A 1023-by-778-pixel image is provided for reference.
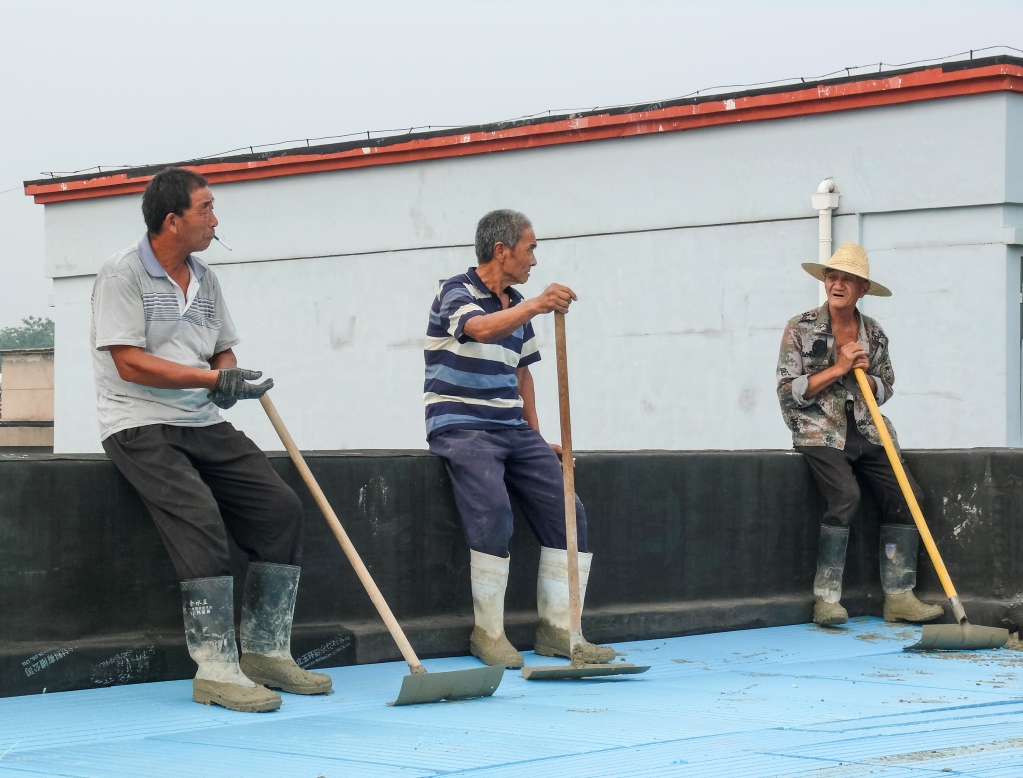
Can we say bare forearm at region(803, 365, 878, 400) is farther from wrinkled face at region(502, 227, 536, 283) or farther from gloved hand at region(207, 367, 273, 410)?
gloved hand at region(207, 367, 273, 410)

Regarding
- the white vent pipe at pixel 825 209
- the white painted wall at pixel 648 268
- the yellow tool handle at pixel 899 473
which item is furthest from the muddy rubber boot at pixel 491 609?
the white vent pipe at pixel 825 209

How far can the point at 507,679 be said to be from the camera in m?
5.78

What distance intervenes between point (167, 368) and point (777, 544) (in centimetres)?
374

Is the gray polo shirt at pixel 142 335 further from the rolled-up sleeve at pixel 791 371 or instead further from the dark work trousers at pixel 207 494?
the rolled-up sleeve at pixel 791 371

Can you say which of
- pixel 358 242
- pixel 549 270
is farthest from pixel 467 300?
pixel 358 242

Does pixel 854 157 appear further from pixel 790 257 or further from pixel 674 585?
pixel 674 585

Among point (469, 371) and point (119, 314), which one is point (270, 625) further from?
point (469, 371)

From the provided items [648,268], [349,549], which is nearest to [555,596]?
[349,549]

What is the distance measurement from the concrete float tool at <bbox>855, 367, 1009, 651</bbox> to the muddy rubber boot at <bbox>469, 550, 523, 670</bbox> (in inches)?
76.2

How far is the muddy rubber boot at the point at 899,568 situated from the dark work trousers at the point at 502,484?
2.16 m

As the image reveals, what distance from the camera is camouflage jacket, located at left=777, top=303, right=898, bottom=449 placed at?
25.1ft

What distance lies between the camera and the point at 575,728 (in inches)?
185

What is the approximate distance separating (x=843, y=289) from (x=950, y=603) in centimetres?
169

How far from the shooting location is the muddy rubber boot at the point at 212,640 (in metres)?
5.02
